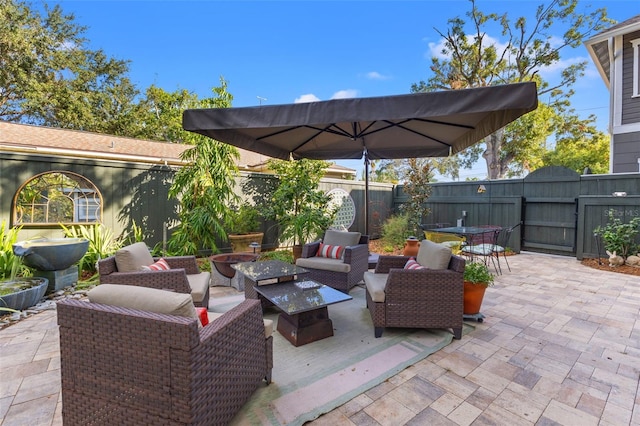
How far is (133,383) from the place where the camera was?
1360mm

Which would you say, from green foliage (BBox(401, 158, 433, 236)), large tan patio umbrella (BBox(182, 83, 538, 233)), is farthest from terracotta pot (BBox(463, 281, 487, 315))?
green foliage (BBox(401, 158, 433, 236))

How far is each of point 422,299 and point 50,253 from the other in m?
4.08

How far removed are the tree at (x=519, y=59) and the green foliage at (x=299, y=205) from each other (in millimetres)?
9784

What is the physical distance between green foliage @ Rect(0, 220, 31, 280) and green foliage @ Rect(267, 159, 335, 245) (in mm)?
3610

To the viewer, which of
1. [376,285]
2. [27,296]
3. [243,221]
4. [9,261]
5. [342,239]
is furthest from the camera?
[243,221]

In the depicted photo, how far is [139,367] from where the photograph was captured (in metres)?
1.35

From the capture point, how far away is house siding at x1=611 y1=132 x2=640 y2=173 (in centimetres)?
699

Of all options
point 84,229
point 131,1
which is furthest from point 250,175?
point 131,1

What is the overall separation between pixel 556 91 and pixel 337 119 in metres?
15.8

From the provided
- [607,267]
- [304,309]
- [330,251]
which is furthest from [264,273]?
[607,267]

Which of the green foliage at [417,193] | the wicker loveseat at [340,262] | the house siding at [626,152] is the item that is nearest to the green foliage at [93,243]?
the wicker loveseat at [340,262]

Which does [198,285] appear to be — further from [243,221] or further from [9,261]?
[243,221]

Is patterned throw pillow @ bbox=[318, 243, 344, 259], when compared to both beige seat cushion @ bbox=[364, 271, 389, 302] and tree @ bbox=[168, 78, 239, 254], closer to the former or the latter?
beige seat cushion @ bbox=[364, 271, 389, 302]

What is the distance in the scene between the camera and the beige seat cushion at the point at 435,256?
2725 millimetres
